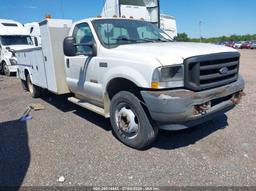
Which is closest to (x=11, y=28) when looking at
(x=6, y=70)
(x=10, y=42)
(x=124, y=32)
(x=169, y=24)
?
(x=10, y=42)

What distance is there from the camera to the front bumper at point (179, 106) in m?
3.12

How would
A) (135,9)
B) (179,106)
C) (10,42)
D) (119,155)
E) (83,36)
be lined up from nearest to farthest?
(179,106) < (119,155) < (83,36) < (135,9) < (10,42)

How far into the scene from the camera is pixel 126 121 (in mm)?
3951

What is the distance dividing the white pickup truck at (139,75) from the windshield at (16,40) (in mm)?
10338

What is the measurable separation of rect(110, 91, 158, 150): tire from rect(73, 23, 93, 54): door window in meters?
1.35

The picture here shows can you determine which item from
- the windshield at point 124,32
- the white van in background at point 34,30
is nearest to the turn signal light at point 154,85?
the windshield at point 124,32

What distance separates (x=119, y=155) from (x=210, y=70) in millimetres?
1915

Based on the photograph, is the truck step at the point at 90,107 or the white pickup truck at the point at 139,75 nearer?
the white pickup truck at the point at 139,75

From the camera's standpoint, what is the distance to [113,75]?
388cm

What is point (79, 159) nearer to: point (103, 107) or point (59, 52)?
point (103, 107)

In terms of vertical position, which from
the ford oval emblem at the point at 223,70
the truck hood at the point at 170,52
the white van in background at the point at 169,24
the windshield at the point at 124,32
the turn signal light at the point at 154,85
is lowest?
the turn signal light at the point at 154,85

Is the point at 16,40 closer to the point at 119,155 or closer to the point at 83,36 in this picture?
the point at 83,36

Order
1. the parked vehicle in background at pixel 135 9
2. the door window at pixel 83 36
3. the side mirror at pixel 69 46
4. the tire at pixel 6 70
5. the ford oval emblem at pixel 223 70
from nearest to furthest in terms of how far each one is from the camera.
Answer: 1. the ford oval emblem at pixel 223 70
2. the side mirror at pixel 69 46
3. the door window at pixel 83 36
4. the parked vehicle in background at pixel 135 9
5. the tire at pixel 6 70

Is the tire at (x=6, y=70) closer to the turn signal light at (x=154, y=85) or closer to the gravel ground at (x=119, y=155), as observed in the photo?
the gravel ground at (x=119, y=155)
